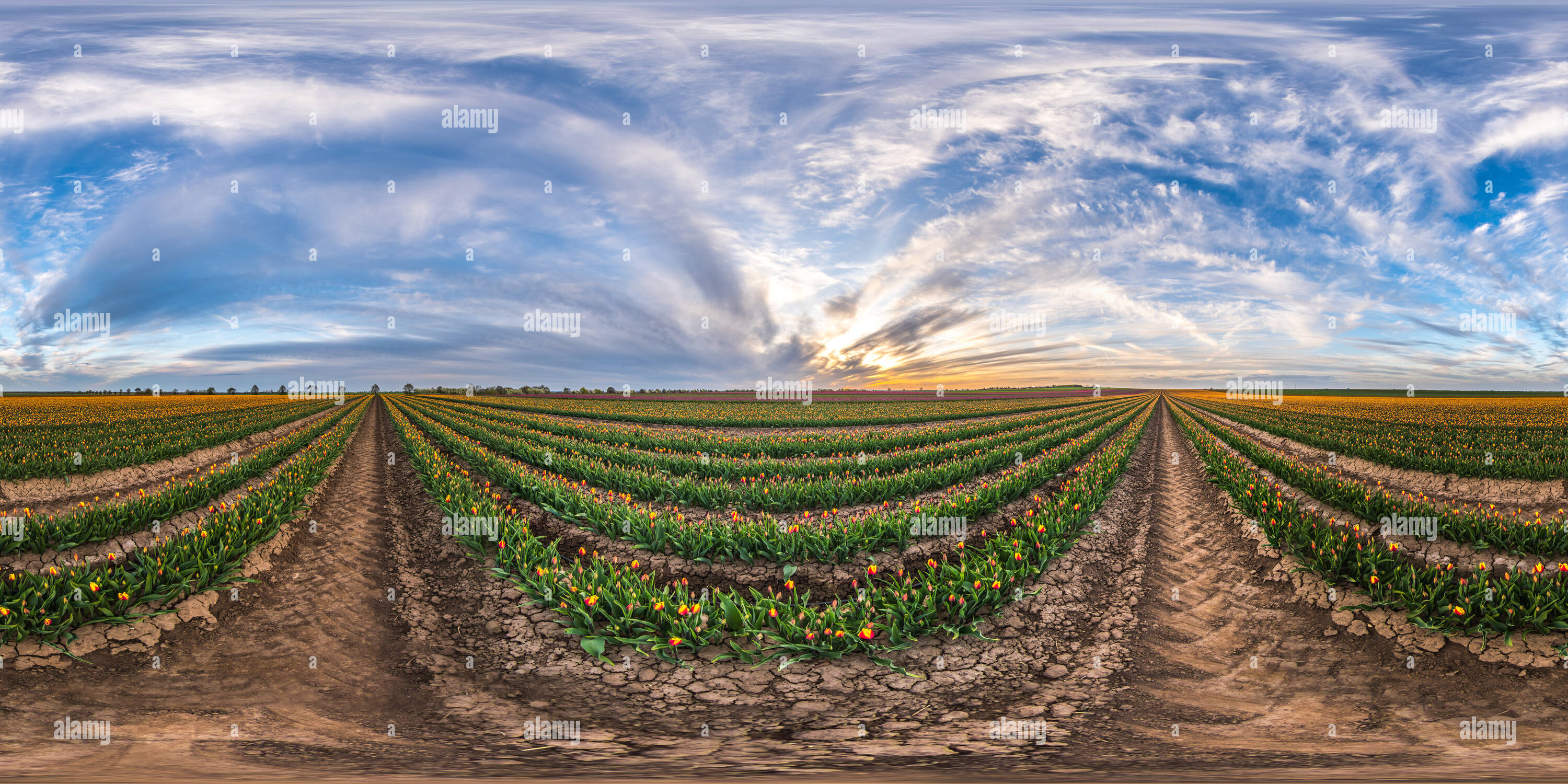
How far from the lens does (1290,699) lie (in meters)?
5.73

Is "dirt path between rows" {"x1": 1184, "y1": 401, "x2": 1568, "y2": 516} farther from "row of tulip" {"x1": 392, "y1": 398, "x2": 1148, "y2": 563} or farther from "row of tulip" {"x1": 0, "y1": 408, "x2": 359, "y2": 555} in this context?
"row of tulip" {"x1": 0, "y1": 408, "x2": 359, "y2": 555}

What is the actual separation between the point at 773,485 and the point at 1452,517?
1143 cm

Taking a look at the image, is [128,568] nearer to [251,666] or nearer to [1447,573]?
[251,666]

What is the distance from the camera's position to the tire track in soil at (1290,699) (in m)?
4.48

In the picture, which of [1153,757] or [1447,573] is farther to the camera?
[1447,573]

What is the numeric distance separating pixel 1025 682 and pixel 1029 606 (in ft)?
5.52

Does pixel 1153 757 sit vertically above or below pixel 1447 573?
below

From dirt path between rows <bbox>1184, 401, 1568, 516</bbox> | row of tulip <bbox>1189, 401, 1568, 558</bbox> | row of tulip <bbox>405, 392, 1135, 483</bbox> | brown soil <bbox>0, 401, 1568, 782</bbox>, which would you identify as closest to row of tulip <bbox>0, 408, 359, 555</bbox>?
brown soil <bbox>0, 401, 1568, 782</bbox>

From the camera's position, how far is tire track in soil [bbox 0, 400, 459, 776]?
4.38 m

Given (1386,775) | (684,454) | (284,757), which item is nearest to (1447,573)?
(1386,775)

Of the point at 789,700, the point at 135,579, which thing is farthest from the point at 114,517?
the point at 789,700

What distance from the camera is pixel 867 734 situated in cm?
487

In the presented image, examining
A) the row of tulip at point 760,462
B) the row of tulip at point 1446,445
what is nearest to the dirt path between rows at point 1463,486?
the row of tulip at point 1446,445

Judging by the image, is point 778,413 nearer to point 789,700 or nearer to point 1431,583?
point 1431,583
